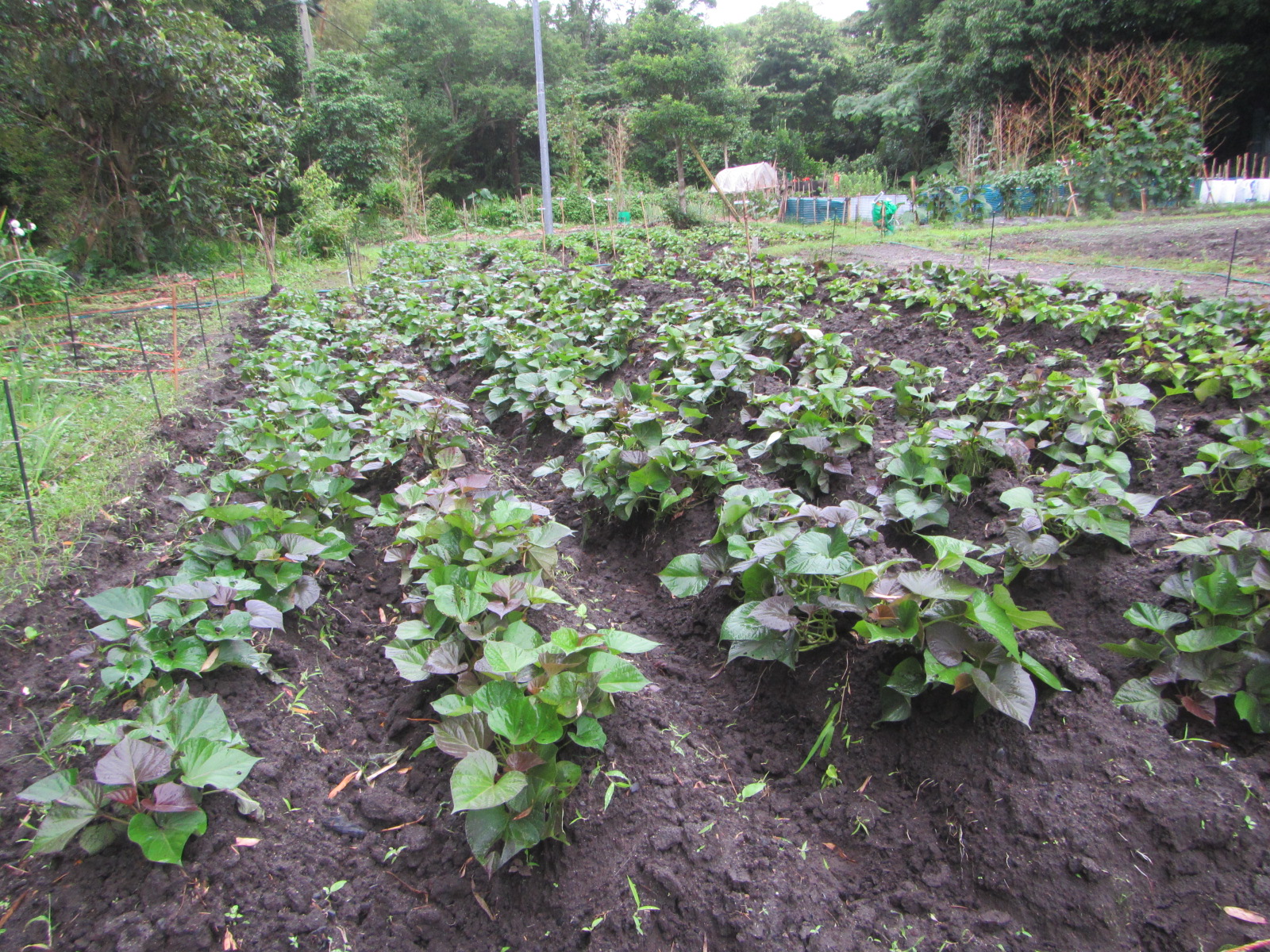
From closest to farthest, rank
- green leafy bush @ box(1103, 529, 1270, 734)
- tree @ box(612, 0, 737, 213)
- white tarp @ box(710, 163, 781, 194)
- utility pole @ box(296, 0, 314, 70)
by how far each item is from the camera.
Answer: green leafy bush @ box(1103, 529, 1270, 734)
utility pole @ box(296, 0, 314, 70)
white tarp @ box(710, 163, 781, 194)
tree @ box(612, 0, 737, 213)

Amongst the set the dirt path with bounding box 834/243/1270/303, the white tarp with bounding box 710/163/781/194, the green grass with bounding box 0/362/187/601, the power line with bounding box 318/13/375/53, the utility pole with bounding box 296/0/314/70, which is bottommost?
the green grass with bounding box 0/362/187/601

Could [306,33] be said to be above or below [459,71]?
below

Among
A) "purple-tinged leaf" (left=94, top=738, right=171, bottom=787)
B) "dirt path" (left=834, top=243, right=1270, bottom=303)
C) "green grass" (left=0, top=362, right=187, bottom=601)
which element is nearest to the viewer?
"purple-tinged leaf" (left=94, top=738, right=171, bottom=787)

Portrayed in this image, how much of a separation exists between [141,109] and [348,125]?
11.3 meters

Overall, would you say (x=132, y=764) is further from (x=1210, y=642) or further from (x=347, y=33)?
(x=347, y=33)

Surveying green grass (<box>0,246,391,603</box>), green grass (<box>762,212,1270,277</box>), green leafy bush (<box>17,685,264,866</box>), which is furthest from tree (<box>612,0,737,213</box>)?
green leafy bush (<box>17,685,264,866</box>)

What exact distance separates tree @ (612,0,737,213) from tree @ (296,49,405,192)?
774 cm

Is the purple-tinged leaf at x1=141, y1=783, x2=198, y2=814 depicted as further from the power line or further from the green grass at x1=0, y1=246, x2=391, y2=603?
the power line

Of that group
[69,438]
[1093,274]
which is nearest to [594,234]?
[1093,274]

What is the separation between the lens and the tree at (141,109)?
8.60m

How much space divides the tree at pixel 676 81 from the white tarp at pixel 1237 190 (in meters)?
13.0

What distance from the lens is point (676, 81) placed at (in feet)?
81.7

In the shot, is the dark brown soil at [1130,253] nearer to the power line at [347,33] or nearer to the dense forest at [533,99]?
the dense forest at [533,99]

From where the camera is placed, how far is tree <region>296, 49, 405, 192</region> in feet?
64.2
